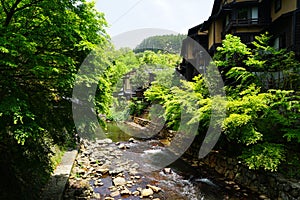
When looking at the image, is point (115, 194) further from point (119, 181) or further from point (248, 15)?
point (248, 15)

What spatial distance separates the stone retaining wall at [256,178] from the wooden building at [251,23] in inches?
300

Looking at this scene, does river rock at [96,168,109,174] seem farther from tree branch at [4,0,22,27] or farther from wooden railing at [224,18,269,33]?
wooden railing at [224,18,269,33]

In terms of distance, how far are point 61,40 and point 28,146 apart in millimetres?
2735

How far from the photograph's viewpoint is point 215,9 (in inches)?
837

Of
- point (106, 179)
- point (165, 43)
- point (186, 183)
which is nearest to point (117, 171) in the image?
point (106, 179)

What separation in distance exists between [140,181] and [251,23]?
14.6m

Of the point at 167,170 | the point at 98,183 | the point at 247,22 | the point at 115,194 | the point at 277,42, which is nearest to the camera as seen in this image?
the point at 115,194

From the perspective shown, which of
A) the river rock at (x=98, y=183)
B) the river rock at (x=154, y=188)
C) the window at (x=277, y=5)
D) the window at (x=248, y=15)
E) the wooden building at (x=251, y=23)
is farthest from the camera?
the window at (x=248, y=15)

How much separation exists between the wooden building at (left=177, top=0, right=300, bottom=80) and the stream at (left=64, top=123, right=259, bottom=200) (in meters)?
8.92

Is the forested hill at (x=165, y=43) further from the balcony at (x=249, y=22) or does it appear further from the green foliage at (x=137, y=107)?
the balcony at (x=249, y=22)

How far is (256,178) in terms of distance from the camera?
27.1 feet

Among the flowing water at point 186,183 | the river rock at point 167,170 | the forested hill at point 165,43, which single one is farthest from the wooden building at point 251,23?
the forested hill at point 165,43

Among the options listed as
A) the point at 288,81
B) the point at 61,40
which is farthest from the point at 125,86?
the point at 61,40

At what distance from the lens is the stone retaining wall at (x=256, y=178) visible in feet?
22.9
